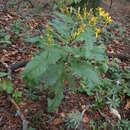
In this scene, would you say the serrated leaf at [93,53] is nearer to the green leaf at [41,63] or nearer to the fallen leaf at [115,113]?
the green leaf at [41,63]

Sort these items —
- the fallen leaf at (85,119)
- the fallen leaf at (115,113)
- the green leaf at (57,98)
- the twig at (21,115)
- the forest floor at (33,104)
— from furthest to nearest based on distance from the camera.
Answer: the fallen leaf at (115,113) → the fallen leaf at (85,119) → the forest floor at (33,104) → the twig at (21,115) → the green leaf at (57,98)

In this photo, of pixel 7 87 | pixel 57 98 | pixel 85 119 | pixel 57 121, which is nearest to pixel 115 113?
pixel 85 119

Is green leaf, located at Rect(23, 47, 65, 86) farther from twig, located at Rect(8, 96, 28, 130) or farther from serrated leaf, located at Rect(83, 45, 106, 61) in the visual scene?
twig, located at Rect(8, 96, 28, 130)

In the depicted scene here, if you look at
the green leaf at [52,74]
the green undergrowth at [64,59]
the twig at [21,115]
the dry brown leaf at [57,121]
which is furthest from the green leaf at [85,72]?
the twig at [21,115]

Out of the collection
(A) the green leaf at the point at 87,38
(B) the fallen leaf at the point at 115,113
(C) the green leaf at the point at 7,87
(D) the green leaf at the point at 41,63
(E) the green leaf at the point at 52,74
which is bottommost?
(B) the fallen leaf at the point at 115,113

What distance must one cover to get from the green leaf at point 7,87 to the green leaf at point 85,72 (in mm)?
831

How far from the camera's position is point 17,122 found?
2674 millimetres

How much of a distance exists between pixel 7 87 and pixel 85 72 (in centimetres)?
96

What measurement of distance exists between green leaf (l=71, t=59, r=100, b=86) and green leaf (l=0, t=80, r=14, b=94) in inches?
32.7

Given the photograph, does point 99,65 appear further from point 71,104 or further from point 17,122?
point 17,122

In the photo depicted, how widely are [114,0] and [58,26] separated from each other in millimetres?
5967

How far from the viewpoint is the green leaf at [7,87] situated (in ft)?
9.22

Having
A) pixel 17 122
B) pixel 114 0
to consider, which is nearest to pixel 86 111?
pixel 17 122

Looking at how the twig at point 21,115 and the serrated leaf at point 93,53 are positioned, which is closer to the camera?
A: the serrated leaf at point 93,53
